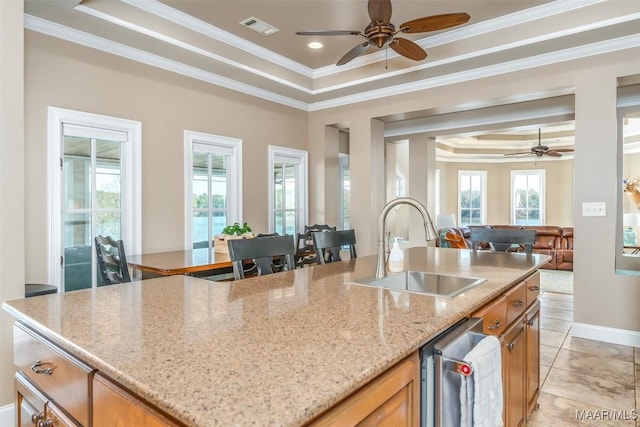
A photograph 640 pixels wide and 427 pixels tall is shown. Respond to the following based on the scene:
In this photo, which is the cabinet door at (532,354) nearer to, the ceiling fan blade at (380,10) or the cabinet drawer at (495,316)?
the cabinet drawer at (495,316)

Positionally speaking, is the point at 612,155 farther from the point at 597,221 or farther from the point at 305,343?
the point at 305,343

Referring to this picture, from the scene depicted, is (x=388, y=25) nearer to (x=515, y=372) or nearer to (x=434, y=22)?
(x=434, y=22)

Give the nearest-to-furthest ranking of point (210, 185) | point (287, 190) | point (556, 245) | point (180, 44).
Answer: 1. point (180, 44)
2. point (210, 185)
3. point (287, 190)
4. point (556, 245)

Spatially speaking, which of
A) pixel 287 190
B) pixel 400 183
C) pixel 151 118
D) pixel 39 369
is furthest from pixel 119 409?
pixel 400 183

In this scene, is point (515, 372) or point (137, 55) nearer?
point (515, 372)

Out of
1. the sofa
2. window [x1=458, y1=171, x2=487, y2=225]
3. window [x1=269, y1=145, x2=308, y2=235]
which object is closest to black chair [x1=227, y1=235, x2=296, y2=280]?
window [x1=269, y1=145, x2=308, y2=235]

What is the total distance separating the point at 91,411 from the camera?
0.89m

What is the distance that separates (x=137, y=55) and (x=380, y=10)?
7.57 ft

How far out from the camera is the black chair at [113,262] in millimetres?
2476

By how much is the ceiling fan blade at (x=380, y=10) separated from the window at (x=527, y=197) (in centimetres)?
962

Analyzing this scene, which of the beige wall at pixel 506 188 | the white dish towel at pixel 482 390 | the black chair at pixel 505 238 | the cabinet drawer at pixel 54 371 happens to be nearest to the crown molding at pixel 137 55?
the cabinet drawer at pixel 54 371

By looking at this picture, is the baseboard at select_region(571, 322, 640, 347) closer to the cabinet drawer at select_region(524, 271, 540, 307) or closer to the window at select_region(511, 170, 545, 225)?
the cabinet drawer at select_region(524, 271, 540, 307)

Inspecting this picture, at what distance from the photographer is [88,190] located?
3.26 m

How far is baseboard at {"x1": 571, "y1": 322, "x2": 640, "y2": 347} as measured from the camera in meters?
3.40
